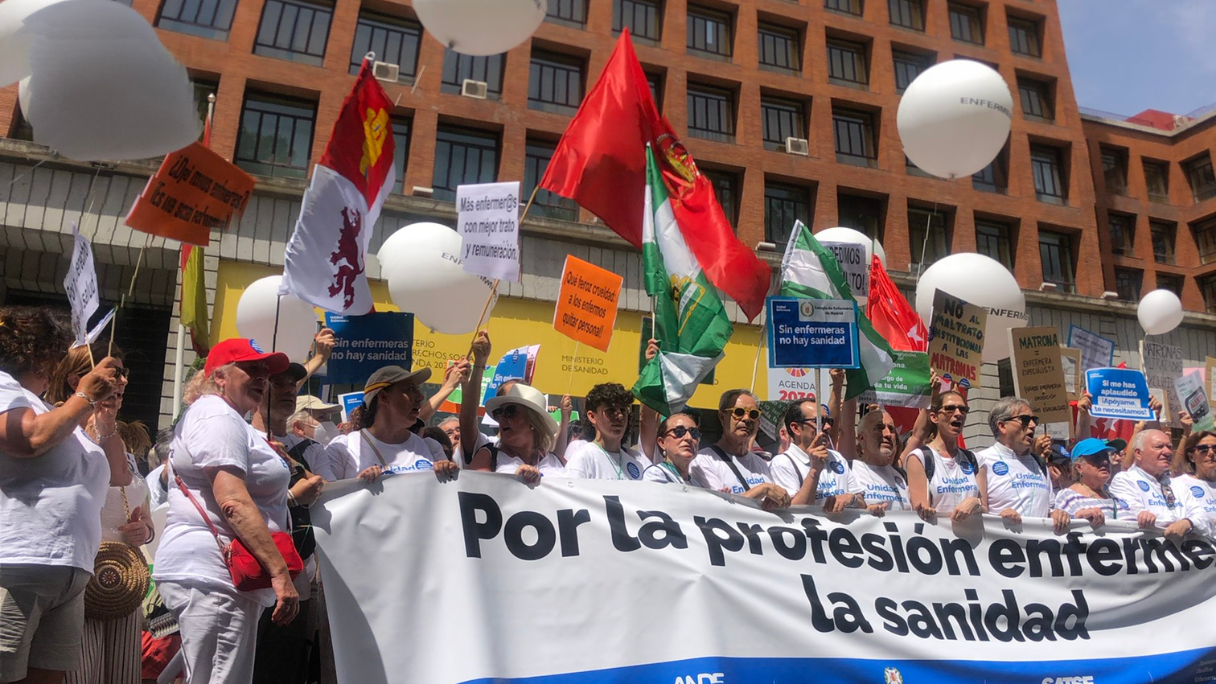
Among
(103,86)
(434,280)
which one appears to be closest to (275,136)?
(434,280)

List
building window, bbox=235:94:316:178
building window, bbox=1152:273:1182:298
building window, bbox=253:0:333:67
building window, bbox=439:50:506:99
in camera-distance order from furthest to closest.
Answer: building window, bbox=1152:273:1182:298 < building window, bbox=439:50:506:99 < building window, bbox=253:0:333:67 < building window, bbox=235:94:316:178

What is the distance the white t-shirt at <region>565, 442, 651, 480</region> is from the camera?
486 centimetres

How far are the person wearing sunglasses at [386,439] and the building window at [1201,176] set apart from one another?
3387 cm

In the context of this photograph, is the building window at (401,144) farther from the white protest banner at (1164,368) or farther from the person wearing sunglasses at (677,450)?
the person wearing sunglasses at (677,450)

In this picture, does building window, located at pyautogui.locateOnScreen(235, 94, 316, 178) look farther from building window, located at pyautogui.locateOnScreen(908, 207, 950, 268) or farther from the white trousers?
the white trousers

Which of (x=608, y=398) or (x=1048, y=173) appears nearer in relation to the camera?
(x=608, y=398)

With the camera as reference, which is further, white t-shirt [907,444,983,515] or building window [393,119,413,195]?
building window [393,119,413,195]

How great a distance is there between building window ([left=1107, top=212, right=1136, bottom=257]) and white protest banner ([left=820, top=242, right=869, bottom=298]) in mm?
24059

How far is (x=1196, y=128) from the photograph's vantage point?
3072 centimetres

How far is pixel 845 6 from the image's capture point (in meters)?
23.0

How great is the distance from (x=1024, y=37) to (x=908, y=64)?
444cm

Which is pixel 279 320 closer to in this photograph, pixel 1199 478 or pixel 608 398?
pixel 608 398

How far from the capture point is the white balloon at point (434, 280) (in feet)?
28.3

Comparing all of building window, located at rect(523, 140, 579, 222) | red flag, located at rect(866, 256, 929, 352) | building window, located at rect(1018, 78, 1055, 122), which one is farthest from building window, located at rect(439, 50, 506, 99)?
building window, located at rect(1018, 78, 1055, 122)
